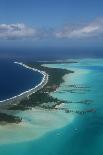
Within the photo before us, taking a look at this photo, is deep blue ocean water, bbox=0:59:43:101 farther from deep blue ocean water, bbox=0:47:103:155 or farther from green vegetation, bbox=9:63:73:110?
deep blue ocean water, bbox=0:47:103:155

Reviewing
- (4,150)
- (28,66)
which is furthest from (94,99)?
(28,66)

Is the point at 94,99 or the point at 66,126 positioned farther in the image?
the point at 94,99

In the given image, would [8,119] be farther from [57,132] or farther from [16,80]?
[16,80]

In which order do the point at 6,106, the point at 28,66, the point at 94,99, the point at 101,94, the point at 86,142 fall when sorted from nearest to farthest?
the point at 86,142 < the point at 6,106 < the point at 94,99 < the point at 101,94 < the point at 28,66

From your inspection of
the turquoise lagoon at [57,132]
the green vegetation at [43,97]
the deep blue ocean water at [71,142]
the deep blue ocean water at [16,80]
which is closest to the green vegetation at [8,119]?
the turquoise lagoon at [57,132]

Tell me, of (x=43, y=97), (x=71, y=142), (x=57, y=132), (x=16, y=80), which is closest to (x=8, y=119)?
(x=57, y=132)

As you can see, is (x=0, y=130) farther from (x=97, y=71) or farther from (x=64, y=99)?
(x=97, y=71)

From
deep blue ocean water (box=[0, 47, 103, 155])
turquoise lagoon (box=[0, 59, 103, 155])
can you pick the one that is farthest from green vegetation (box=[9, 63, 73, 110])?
deep blue ocean water (box=[0, 47, 103, 155])

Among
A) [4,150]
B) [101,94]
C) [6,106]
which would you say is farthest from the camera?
[101,94]
